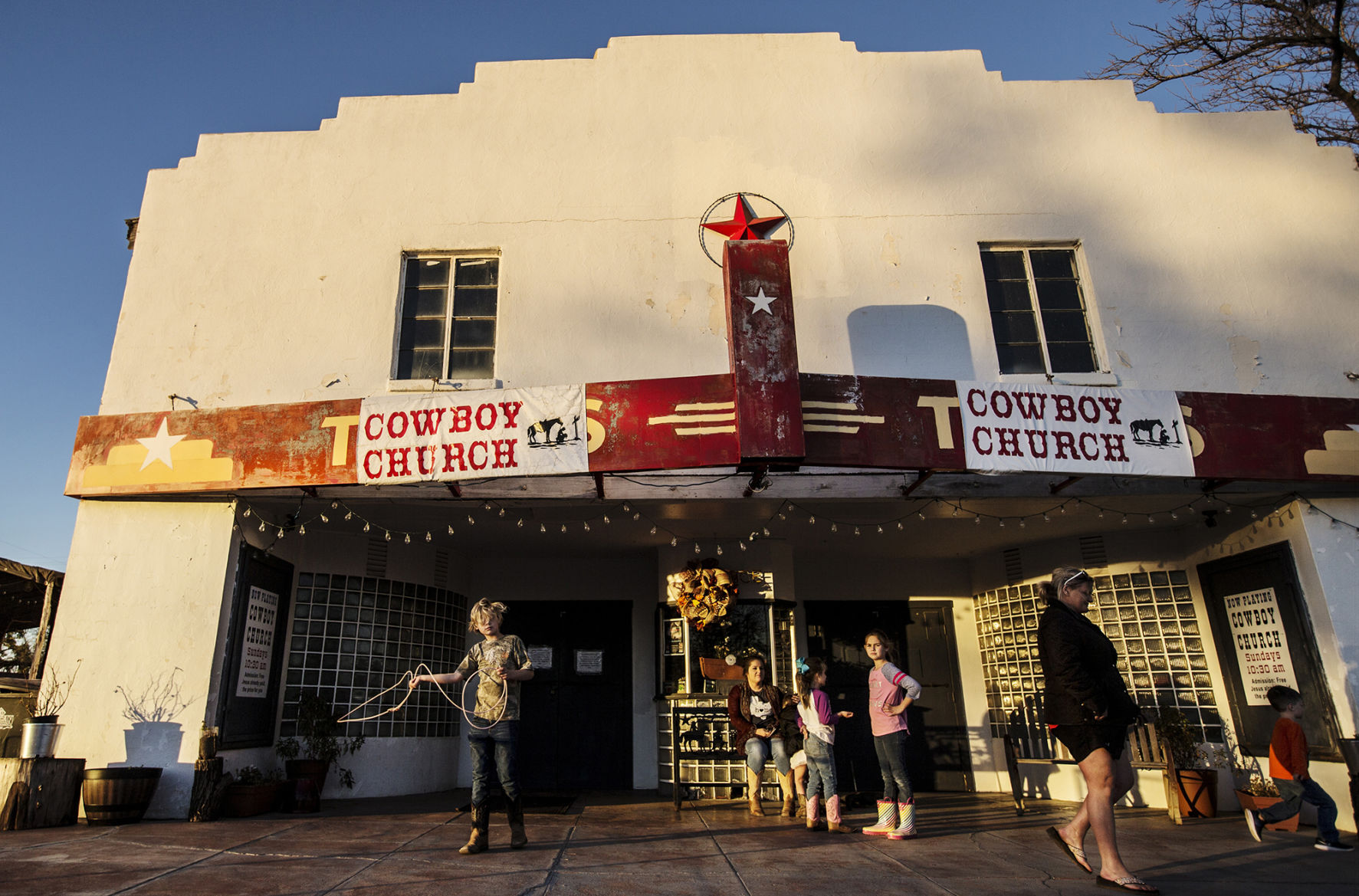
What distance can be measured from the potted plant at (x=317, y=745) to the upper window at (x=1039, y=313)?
25.9 feet

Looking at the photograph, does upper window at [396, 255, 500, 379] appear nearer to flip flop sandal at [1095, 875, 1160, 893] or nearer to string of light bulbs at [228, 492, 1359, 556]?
string of light bulbs at [228, 492, 1359, 556]

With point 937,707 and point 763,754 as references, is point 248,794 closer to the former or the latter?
point 763,754

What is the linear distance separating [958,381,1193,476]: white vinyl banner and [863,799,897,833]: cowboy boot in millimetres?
2773

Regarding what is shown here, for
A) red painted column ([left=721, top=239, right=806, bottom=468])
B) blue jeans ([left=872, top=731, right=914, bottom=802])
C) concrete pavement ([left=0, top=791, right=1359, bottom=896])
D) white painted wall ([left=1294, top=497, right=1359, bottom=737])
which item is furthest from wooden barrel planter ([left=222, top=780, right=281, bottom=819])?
white painted wall ([left=1294, top=497, right=1359, bottom=737])

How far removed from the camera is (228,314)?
8359mm

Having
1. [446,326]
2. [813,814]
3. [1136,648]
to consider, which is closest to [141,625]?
[446,326]

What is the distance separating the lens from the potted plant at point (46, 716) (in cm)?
688

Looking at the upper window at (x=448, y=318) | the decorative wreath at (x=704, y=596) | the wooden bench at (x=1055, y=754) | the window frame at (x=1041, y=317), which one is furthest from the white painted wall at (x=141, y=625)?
the window frame at (x=1041, y=317)

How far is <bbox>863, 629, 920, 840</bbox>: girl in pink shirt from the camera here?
6.43m

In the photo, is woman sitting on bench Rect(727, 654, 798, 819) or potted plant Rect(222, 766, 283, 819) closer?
potted plant Rect(222, 766, 283, 819)

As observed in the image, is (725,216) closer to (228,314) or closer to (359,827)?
(228,314)

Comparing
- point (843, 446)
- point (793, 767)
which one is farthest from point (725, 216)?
point (793, 767)

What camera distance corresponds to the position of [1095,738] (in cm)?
445

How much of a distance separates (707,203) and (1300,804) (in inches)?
290
